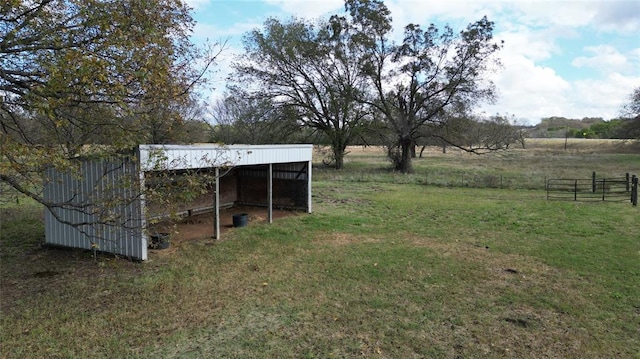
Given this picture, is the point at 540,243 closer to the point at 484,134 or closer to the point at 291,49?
the point at 291,49

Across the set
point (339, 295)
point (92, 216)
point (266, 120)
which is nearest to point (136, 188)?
point (92, 216)

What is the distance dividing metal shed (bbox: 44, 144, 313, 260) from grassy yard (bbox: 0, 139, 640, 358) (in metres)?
0.53

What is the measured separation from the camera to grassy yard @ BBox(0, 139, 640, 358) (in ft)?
16.8

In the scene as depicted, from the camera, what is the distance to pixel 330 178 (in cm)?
2772

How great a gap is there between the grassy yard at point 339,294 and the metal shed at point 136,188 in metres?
0.53

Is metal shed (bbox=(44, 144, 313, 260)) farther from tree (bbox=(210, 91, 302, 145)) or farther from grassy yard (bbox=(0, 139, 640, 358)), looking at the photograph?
tree (bbox=(210, 91, 302, 145))

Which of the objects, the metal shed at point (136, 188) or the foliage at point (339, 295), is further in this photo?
the metal shed at point (136, 188)

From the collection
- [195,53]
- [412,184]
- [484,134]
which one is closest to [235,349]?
[195,53]

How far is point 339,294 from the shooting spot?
272 inches

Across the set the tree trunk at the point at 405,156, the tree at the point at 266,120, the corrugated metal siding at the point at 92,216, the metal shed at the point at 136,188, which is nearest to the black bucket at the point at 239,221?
the metal shed at the point at 136,188

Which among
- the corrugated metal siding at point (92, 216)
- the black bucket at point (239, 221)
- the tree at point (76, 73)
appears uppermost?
the tree at point (76, 73)

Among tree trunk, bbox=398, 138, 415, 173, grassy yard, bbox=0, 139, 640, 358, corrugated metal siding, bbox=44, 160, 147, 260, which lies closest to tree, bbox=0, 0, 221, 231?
corrugated metal siding, bbox=44, 160, 147, 260

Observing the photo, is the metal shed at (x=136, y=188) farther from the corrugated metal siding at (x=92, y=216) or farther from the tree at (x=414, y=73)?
the tree at (x=414, y=73)

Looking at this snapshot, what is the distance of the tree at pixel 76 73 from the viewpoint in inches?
194
